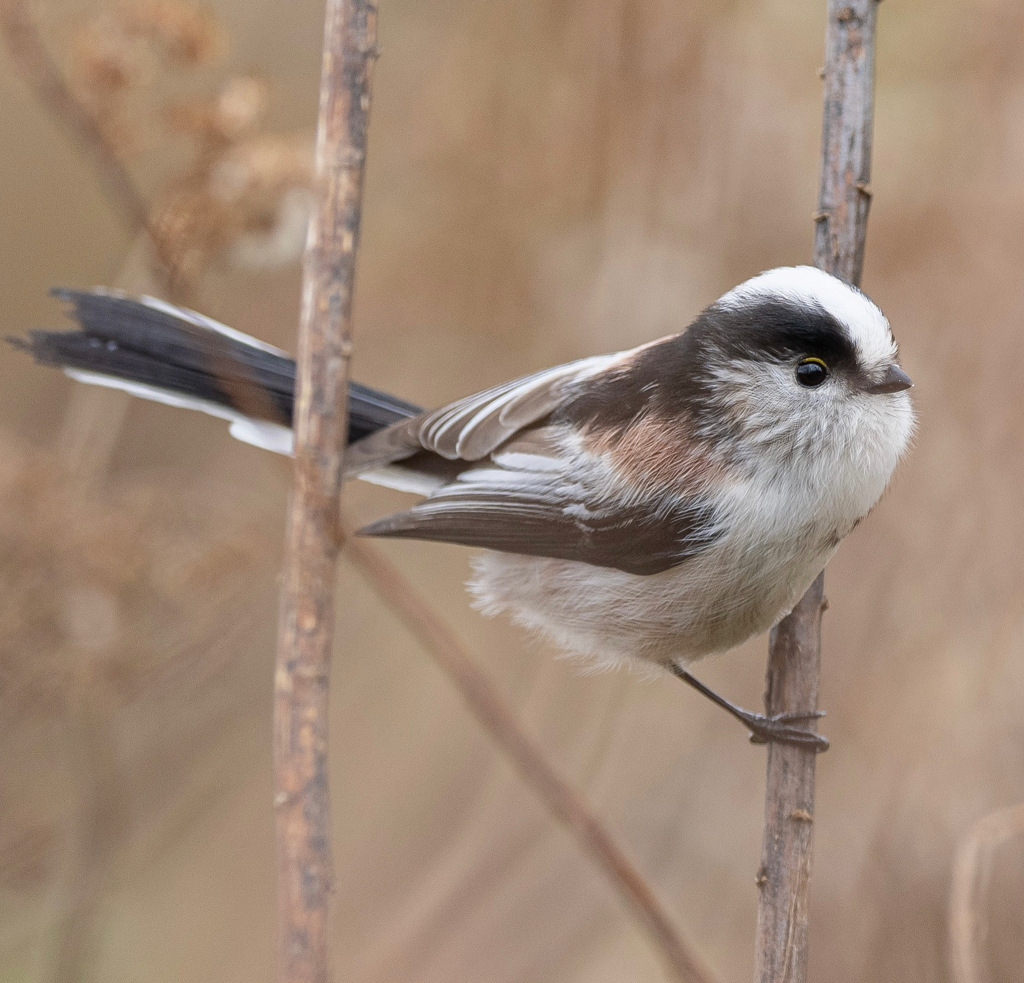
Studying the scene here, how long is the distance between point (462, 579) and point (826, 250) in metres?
2.06

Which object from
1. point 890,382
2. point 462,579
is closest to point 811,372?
point 890,382

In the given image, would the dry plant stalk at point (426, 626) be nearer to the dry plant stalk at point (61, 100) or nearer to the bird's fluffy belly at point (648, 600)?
the dry plant stalk at point (61, 100)

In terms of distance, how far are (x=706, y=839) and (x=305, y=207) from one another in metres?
1.80

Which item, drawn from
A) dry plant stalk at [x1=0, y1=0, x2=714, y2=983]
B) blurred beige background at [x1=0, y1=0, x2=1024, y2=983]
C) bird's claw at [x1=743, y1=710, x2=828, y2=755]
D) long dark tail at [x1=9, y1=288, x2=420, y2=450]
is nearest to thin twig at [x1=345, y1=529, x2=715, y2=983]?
dry plant stalk at [x1=0, y1=0, x2=714, y2=983]

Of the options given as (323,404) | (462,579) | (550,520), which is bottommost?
(323,404)

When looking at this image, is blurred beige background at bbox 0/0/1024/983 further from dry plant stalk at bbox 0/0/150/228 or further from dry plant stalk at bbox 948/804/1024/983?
dry plant stalk at bbox 0/0/150/228

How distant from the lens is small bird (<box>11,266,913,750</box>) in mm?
1730

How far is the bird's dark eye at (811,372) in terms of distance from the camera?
1.72 metres

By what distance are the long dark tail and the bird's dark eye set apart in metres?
0.98

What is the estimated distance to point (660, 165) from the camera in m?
2.57

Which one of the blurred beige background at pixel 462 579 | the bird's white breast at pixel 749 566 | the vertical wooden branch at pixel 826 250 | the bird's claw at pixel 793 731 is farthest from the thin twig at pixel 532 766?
the blurred beige background at pixel 462 579

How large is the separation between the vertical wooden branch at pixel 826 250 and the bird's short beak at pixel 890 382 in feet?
0.75

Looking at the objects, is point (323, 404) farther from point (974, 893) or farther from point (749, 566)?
point (974, 893)

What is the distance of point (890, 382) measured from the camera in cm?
172
